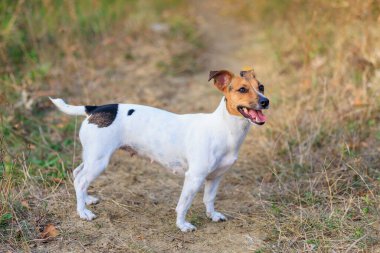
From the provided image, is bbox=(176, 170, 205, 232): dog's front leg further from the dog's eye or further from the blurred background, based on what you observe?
the dog's eye

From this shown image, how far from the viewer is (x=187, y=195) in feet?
15.3

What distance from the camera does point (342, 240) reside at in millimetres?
4227

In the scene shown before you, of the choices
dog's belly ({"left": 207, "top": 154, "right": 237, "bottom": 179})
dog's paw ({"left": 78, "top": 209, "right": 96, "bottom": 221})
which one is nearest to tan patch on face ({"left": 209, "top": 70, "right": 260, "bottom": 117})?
dog's belly ({"left": 207, "top": 154, "right": 237, "bottom": 179})

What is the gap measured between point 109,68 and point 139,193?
152 inches

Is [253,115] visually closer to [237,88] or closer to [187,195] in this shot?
[237,88]

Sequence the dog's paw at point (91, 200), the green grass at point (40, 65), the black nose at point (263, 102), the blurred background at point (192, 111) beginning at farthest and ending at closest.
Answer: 1. the dog's paw at point (91, 200)
2. the green grass at point (40, 65)
3. the blurred background at point (192, 111)
4. the black nose at point (263, 102)

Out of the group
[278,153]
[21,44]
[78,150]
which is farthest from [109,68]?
[278,153]

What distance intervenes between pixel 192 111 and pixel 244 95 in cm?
334

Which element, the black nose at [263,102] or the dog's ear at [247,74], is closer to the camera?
the black nose at [263,102]

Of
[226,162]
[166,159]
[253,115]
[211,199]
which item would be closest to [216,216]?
[211,199]

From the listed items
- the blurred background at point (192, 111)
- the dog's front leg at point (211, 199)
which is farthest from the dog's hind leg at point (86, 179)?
the dog's front leg at point (211, 199)

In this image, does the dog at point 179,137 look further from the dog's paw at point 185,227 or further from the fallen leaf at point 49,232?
the fallen leaf at point 49,232

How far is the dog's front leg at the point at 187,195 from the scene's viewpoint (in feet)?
15.2

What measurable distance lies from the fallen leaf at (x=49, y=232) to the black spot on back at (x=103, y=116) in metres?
0.92
